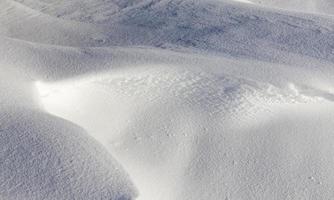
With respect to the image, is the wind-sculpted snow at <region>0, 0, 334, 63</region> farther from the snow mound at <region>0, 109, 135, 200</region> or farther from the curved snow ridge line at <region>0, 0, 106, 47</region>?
the snow mound at <region>0, 109, 135, 200</region>

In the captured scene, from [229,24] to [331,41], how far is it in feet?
1.81

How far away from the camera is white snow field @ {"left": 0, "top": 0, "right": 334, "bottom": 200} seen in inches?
59.1

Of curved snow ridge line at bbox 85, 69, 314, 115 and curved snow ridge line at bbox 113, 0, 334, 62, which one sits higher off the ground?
curved snow ridge line at bbox 85, 69, 314, 115

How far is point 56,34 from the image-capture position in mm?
2922

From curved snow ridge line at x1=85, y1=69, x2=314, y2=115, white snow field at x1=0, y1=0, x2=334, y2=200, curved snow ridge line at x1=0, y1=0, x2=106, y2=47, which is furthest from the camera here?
curved snow ridge line at x1=0, y1=0, x2=106, y2=47

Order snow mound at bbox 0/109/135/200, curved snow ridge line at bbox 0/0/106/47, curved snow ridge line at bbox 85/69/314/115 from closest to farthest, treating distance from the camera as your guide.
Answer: snow mound at bbox 0/109/135/200, curved snow ridge line at bbox 85/69/314/115, curved snow ridge line at bbox 0/0/106/47

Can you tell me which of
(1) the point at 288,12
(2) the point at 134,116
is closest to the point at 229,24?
(1) the point at 288,12

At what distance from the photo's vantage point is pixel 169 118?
6.06ft

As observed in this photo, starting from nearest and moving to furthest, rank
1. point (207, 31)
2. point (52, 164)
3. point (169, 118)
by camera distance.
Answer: point (52, 164), point (169, 118), point (207, 31)

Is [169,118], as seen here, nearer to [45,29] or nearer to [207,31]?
[207,31]

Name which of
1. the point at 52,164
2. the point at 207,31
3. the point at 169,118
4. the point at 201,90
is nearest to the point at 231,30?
the point at 207,31

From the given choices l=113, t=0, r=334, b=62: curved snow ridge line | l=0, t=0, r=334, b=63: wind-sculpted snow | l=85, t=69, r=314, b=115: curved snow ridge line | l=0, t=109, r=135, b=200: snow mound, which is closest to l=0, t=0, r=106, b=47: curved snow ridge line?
l=0, t=0, r=334, b=63: wind-sculpted snow

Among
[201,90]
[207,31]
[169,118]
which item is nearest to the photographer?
[169,118]

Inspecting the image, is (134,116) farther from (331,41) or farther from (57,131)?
(331,41)
